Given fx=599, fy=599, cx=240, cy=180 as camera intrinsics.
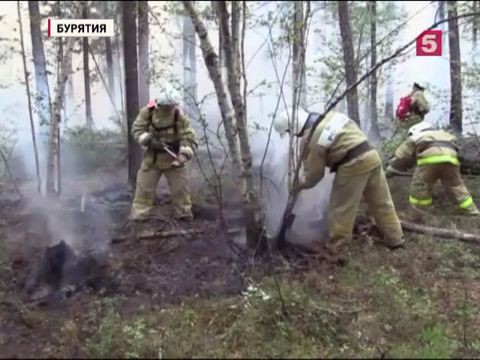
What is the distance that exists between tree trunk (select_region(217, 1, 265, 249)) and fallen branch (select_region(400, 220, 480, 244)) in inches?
79.0

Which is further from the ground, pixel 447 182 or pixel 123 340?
pixel 447 182

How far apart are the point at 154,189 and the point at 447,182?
11.4 ft

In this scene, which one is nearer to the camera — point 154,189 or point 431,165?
point 431,165

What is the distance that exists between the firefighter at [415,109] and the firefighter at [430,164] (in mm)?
1371

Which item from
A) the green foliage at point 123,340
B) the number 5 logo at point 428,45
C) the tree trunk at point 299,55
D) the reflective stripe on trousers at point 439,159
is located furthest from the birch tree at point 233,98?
the reflective stripe on trousers at point 439,159

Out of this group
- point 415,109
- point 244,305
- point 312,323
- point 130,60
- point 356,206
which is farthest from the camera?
point 415,109

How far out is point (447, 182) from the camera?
7.08 meters

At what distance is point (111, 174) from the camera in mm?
10789

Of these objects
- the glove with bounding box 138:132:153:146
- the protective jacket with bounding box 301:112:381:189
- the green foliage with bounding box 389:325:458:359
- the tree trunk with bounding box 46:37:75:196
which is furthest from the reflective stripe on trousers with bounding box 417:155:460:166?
the tree trunk with bounding box 46:37:75:196

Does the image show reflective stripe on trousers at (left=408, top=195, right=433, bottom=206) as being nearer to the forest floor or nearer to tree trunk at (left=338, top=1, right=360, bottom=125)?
the forest floor

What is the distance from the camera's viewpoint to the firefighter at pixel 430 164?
6.86m

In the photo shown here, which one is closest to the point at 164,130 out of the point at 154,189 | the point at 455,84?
the point at 154,189

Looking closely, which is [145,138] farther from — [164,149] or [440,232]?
[440,232]

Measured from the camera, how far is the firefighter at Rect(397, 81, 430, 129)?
8.48 metres
